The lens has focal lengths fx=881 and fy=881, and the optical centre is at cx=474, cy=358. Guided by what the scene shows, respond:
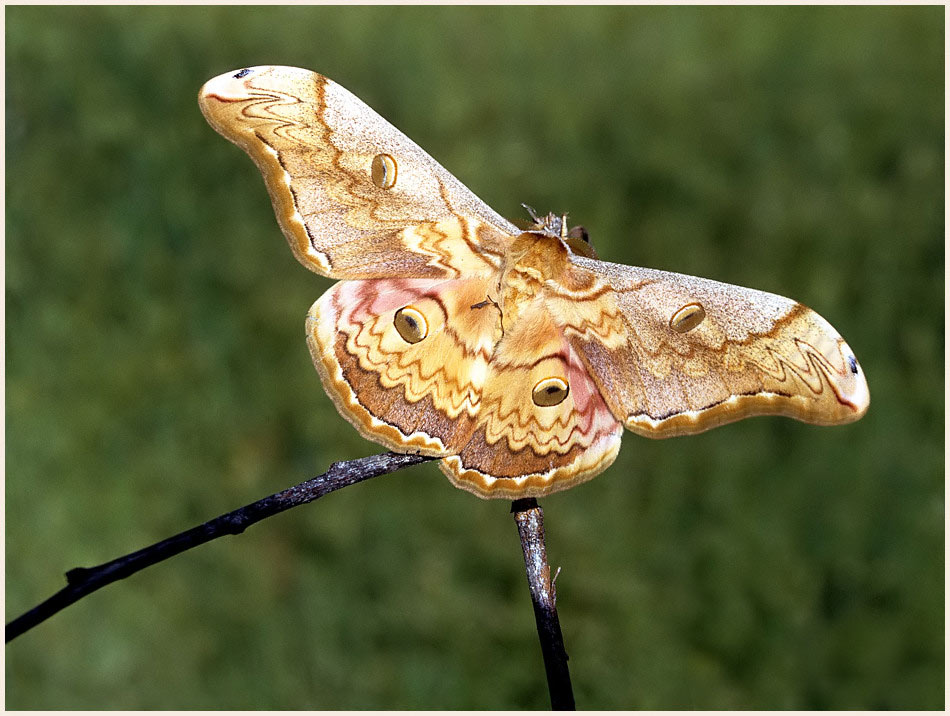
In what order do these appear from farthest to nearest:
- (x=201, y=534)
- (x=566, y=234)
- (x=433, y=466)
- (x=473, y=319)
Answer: (x=433, y=466) → (x=473, y=319) → (x=566, y=234) → (x=201, y=534)

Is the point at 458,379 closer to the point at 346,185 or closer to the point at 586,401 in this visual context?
the point at 586,401

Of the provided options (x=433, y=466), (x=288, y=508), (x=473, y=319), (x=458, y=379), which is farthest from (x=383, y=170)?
(x=433, y=466)

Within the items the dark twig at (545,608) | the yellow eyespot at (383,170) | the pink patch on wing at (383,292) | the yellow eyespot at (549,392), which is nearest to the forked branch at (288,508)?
the dark twig at (545,608)

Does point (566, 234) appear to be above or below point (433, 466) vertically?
above

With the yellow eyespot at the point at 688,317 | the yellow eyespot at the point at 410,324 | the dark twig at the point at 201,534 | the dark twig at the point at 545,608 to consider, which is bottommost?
the dark twig at the point at 545,608

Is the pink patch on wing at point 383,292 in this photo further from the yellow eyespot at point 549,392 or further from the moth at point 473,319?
the yellow eyespot at point 549,392
